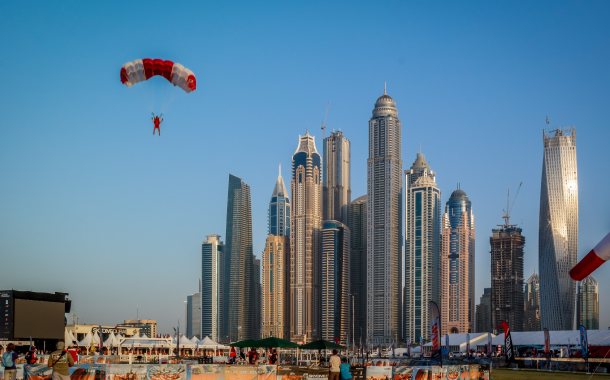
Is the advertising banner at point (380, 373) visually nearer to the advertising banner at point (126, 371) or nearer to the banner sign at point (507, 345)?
the advertising banner at point (126, 371)

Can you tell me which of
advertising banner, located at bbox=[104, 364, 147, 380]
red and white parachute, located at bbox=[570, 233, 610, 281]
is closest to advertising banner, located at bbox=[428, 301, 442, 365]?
advertising banner, located at bbox=[104, 364, 147, 380]

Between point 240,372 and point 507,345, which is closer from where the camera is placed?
point 240,372

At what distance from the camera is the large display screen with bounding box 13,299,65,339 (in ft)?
174

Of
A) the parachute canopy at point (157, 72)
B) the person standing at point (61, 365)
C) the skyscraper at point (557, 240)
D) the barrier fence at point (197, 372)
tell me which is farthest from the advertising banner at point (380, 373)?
the skyscraper at point (557, 240)

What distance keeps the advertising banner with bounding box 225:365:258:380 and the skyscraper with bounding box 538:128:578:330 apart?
16644cm

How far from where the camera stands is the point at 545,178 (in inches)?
6998

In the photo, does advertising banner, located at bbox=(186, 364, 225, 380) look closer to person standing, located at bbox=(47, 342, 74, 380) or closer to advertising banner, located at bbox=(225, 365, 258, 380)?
advertising banner, located at bbox=(225, 365, 258, 380)

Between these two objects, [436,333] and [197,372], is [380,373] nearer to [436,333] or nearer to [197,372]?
[197,372]

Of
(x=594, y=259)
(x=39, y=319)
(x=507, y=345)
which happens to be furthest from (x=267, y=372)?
(x=39, y=319)

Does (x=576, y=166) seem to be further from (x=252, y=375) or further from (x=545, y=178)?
(x=252, y=375)

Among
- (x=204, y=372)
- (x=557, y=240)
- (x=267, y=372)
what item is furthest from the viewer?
(x=557, y=240)

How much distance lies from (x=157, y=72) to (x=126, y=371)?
2716 cm

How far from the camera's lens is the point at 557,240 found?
567 feet

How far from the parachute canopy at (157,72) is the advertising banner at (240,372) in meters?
27.1
